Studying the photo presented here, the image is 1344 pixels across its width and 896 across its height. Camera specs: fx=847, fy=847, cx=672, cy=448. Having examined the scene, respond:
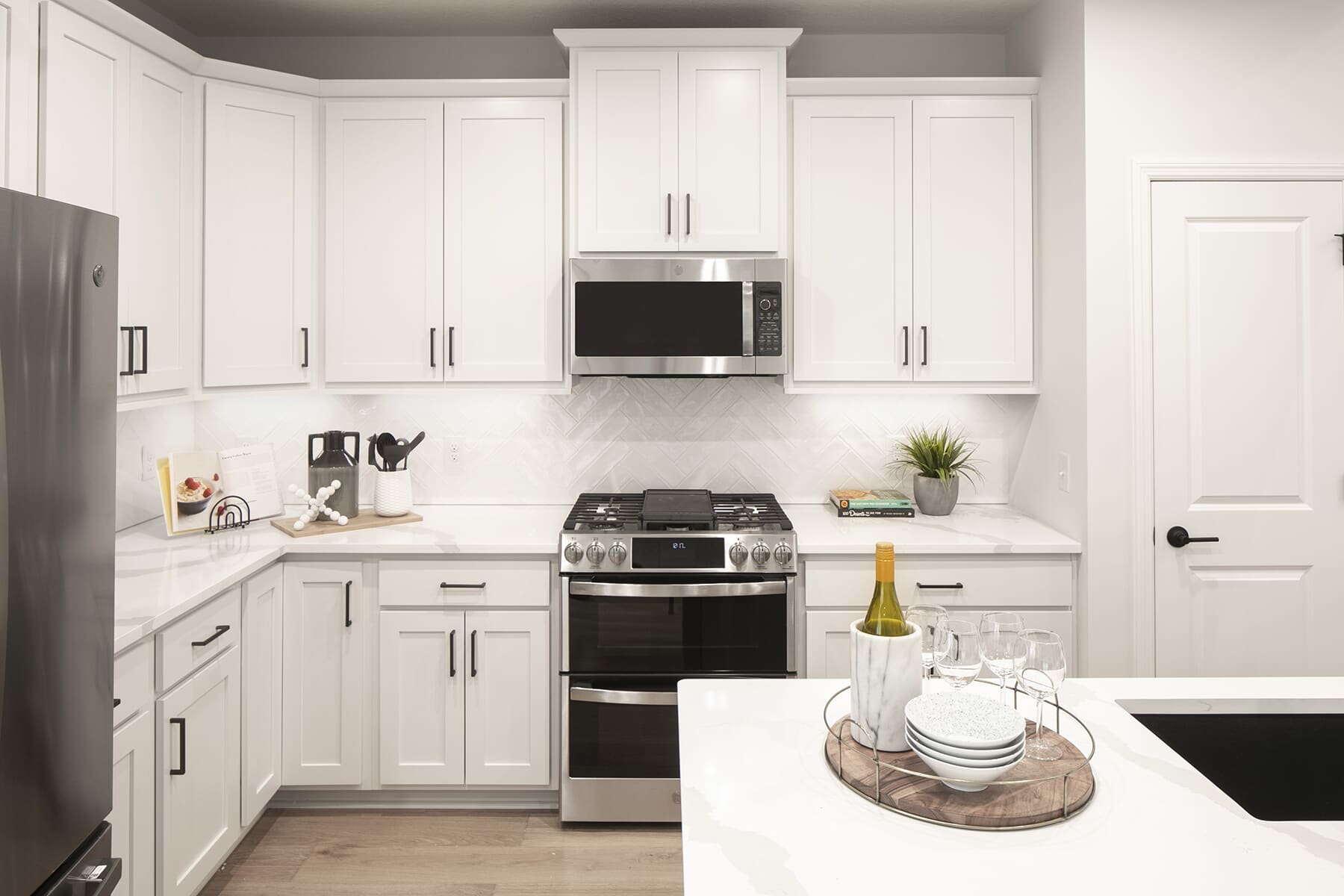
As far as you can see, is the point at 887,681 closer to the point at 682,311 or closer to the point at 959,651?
the point at 959,651

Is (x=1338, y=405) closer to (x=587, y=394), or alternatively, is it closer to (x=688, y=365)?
(x=688, y=365)

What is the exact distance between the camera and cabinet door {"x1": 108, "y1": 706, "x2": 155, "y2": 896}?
6.22 feet

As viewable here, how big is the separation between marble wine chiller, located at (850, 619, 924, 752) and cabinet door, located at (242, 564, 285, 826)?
6.61 ft

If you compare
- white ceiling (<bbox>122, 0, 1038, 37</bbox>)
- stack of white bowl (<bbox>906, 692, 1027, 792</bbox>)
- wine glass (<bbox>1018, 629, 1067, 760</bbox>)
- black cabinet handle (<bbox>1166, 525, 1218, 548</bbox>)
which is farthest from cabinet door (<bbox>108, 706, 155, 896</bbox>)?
black cabinet handle (<bbox>1166, 525, 1218, 548</bbox>)

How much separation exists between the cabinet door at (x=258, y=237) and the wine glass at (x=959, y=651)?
8.27 feet

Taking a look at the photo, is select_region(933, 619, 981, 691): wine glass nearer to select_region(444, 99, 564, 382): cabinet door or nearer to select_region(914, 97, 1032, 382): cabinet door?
select_region(914, 97, 1032, 382): cabinet door

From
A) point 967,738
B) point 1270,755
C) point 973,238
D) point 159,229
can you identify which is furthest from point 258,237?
point 1270,755

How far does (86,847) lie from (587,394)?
7.81 ft

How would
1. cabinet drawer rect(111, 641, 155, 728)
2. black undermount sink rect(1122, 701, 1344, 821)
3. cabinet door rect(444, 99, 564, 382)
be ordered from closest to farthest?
black undermount sink rect(1122, 701, 1344, 821), cabinet drawer rect(111, 641, 155, 728), cabinet door rect(444, 99, 564, 382)

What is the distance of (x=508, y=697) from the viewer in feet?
9.28

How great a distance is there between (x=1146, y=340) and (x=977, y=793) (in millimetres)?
2072

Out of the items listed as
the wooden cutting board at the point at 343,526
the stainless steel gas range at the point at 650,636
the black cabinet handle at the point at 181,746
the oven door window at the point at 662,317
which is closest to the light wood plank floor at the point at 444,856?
the stainless steel gas range at the point at 650,636

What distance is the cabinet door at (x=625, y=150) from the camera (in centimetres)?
298

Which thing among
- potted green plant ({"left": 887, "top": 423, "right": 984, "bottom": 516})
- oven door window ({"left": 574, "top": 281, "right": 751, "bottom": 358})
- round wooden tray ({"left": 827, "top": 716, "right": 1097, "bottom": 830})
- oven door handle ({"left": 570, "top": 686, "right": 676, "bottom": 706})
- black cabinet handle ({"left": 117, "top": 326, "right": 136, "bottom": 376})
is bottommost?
oven door handle ({"left": 570, "top": 686, "right": 676, "bottom": 706})
